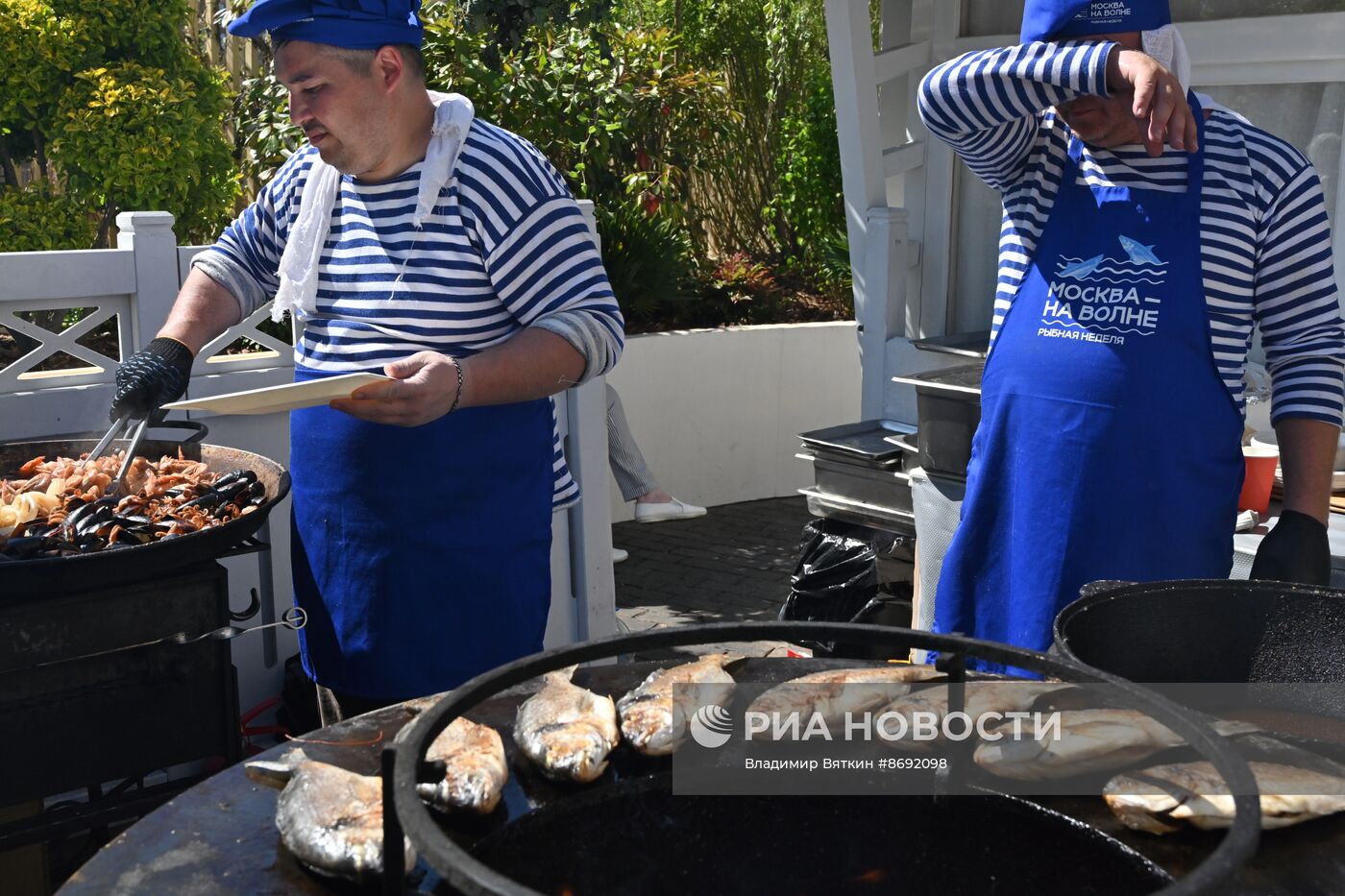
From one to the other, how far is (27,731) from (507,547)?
970mm

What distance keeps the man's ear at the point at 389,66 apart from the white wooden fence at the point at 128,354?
1686mm

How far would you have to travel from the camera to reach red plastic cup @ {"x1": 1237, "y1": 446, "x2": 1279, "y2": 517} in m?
3.40

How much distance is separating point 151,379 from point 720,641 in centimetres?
175

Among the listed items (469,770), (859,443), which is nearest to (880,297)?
(859,443)

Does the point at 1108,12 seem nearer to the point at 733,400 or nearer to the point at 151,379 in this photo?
the point at 151,379

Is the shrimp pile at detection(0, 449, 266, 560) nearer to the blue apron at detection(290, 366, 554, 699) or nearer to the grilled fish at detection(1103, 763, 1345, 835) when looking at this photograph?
the blue apron at detection(290, 366, 554, 699)

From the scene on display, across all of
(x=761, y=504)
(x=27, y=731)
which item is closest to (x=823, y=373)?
(x=761, y=504)

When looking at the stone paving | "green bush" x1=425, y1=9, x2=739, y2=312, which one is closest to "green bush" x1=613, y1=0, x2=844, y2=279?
"green bush" x1=425, y1=9, x2=739, y2=312

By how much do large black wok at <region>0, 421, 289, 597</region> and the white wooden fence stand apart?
831 mm

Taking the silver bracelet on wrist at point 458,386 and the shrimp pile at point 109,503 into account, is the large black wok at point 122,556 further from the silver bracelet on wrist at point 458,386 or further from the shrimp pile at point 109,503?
the silver bracelet on wrist at point 458,386

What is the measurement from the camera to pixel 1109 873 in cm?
134

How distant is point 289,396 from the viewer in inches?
75.7

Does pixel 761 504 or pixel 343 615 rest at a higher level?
pixel 343 615

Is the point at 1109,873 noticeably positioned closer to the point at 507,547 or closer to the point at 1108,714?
the point at 1108,714
